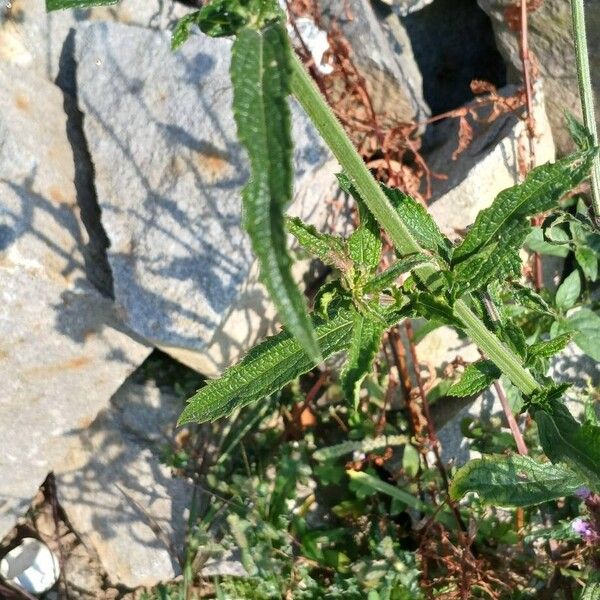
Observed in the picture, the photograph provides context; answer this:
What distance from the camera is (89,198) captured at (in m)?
3.42

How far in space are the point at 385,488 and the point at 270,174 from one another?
2447 mm

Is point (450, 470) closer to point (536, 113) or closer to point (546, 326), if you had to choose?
point (546, 326)

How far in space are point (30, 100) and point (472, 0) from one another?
201cm

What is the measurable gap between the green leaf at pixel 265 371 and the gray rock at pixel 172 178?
145cm

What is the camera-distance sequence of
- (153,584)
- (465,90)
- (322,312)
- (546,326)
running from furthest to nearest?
(465,90) < (153,584) < (546,326) < (322,312)

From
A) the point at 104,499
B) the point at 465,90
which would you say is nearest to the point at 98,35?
the point at 465,90

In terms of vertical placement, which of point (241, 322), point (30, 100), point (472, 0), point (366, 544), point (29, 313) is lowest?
point (366, 544)

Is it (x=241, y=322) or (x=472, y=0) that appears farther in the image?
(x=472, y=0)

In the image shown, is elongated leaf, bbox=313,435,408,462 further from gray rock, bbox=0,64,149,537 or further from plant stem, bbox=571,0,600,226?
plant stem, bbox=571,0,600,226

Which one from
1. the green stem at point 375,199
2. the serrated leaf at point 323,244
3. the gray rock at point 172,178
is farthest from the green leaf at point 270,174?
the gray rock at point 172,178

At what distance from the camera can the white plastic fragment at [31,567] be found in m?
3.66

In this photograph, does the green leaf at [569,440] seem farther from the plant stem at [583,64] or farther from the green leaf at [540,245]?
the green leaf at [540,245]

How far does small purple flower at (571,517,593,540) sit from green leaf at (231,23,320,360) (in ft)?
5.88

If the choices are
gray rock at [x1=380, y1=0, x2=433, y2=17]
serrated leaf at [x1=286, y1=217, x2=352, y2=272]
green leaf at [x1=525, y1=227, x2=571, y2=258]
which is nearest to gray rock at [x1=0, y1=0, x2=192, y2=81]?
gray rock at [x1=380, y1=0, x2=433, y2=17]
